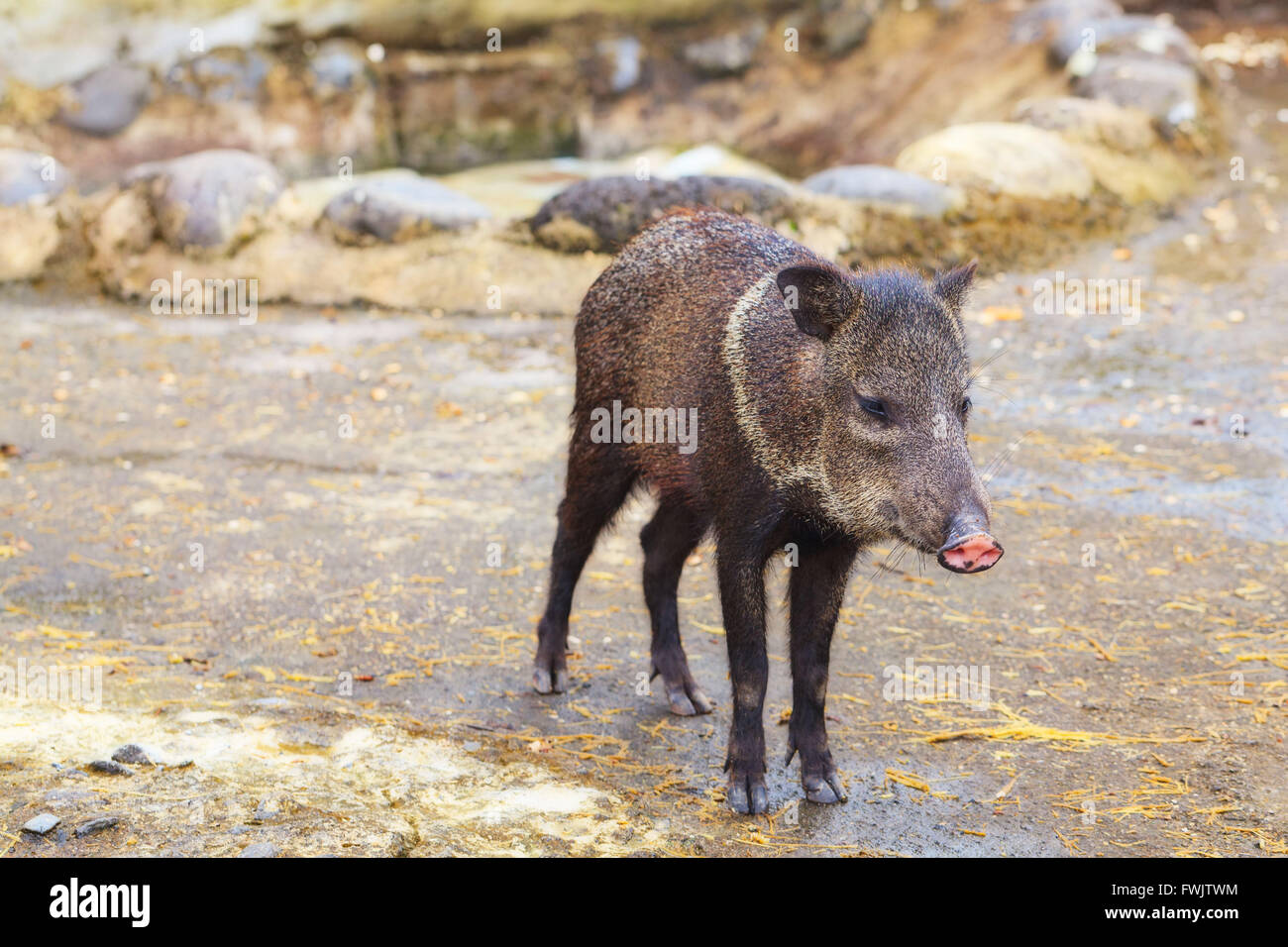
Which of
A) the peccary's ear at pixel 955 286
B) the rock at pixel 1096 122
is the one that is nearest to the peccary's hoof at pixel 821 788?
the peccary's ear at pixel 955 286

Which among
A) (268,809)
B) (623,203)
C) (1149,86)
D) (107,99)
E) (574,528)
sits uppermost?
(107,99)

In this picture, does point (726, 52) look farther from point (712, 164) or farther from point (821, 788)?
point (821, 788)

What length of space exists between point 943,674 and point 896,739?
1.81 feet

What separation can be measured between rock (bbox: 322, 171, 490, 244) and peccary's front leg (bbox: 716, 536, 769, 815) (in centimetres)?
716

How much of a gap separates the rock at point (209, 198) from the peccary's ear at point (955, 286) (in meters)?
7.99

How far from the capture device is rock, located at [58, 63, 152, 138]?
13.8m

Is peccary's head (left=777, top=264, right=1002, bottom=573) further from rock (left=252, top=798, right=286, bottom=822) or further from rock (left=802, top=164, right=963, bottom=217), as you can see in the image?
rock (left=802, top=164, right=963, bottom=217)

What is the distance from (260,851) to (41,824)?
0.60 meters

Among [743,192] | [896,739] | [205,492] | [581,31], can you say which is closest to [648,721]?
[896,739]

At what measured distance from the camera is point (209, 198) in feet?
36.9

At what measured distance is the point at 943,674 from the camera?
542 centimetres

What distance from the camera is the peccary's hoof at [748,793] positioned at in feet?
14.6

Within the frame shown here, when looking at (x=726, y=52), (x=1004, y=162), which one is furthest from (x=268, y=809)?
(x=726, y=52)

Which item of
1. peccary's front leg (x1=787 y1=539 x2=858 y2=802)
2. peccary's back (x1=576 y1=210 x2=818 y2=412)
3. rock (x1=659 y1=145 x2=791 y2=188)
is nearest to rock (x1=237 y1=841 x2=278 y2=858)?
peccary's front leg (x1=787 y1=539 x2=858 y2=802)
